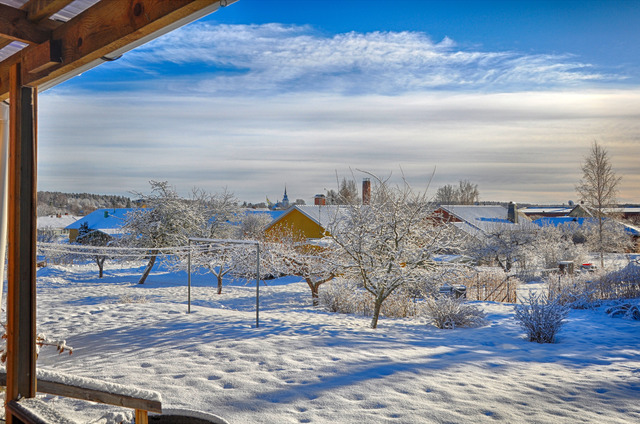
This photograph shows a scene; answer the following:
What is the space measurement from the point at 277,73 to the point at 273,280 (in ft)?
49.4

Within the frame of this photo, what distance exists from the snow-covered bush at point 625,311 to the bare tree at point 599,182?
19.9 meters

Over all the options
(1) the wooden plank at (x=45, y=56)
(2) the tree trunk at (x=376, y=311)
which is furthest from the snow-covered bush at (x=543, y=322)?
(1) the wooden plank at (x=45, y=56)

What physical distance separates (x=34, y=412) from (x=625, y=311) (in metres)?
12.8

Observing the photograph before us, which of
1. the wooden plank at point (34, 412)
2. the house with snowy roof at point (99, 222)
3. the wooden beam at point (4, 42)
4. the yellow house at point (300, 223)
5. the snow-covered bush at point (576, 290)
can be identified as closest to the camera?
→ the wooden plank at point (34, 412)

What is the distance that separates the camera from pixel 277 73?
1030 cm

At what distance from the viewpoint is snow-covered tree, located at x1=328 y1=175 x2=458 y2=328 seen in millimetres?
10016

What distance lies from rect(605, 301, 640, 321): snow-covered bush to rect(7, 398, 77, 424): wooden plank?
1235cm

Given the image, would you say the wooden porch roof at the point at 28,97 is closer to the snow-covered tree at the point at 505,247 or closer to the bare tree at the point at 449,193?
the snow-covered tree at the point at 505,247

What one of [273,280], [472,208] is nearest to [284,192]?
[472,208]

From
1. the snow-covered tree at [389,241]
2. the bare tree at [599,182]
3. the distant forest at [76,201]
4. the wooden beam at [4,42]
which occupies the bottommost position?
the snow-covered tree at [389,241]

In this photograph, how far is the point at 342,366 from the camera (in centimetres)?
564

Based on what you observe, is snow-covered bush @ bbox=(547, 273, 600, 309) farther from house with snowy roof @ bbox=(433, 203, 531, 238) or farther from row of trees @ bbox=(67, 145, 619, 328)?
house with snowy roof @ bbox=(433, 203, 531, 238)

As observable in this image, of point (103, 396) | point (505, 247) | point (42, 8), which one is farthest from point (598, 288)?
point (42, 8)

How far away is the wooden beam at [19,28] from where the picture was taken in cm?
269
